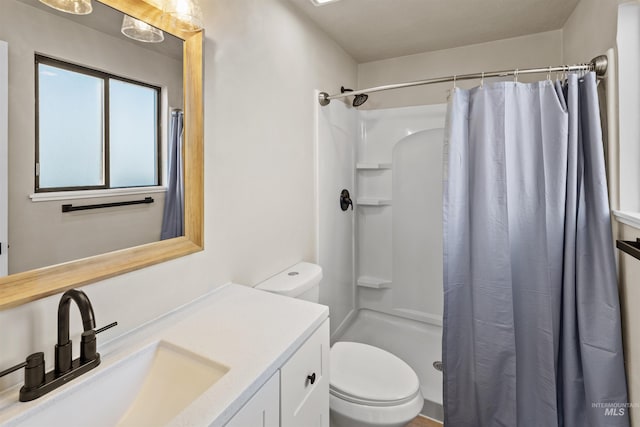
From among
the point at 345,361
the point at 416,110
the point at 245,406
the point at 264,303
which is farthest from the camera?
the point at 416,110

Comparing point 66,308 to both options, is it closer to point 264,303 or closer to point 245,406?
point 245,406

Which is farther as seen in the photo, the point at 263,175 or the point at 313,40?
the point at 313,40

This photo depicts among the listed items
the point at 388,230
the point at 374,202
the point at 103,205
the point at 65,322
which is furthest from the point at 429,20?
the point at 65,322

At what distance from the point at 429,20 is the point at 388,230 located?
1548 millimetres

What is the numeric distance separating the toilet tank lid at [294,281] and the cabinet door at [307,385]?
40 cm

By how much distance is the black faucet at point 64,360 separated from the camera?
67 cm

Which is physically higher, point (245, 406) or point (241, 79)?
point (241, 79)

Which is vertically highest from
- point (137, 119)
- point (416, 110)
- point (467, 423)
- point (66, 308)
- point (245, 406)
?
point (416, 110)

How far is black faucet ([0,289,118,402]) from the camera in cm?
67

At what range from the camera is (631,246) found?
114 cm

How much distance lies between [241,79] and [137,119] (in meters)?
0.53

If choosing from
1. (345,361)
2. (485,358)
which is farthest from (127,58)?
(485,358)

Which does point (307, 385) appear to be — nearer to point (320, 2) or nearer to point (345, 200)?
point (345, 200)

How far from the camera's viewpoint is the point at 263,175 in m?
1.53
